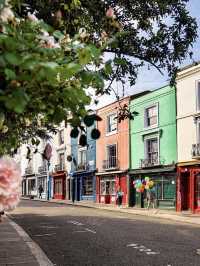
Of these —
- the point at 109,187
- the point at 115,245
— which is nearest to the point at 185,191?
the point at 109,187

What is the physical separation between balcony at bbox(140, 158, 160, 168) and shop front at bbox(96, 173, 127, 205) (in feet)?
14.5

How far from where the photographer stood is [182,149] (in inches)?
1561

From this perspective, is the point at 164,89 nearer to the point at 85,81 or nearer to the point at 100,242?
the point at 100,242

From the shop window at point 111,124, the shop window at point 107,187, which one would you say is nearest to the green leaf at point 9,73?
the shop window at point 111,124

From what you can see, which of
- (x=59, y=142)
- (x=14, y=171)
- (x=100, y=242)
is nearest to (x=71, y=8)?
(x=14, y=171)

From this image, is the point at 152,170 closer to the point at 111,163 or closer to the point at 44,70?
the point at 111,163

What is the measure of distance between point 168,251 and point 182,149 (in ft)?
83.4

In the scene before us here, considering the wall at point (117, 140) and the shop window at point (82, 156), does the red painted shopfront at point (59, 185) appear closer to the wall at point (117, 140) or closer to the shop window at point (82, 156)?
the shop window at point (82, 156)

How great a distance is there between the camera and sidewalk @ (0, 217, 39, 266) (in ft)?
37.9

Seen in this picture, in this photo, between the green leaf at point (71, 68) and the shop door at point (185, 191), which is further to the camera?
the shop door at point (185, 191)

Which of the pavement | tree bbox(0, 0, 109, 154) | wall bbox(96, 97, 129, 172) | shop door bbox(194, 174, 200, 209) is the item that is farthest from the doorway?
tree bbox(0, 0, 109, 154)

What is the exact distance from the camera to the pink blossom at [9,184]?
326cm

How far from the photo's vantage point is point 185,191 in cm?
3969

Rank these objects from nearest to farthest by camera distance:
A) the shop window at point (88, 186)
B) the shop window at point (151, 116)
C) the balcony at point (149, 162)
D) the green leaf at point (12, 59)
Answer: the green leaf at point (12, 59) → the balcony at point (149, 162) → the shop window at point (151, 116) → the shop window at point (88, 186)
